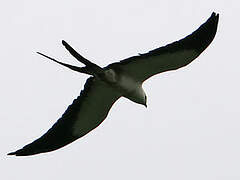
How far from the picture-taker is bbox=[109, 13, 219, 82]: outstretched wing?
10.7 meters

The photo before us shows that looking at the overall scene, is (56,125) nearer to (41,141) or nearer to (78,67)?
(41,141)

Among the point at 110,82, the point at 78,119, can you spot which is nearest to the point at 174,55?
the point at 110,82

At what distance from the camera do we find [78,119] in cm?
1242

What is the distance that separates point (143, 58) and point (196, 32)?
3.14 feet

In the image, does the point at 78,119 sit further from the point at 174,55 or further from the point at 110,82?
the point at 174,55

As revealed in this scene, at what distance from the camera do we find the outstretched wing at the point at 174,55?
10695 millimetres

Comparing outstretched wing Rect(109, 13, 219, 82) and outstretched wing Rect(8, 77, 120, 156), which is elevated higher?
outstretched wing Rect(109, 13, 219, 82)

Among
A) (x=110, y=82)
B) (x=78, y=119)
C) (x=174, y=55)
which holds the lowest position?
(x=78, y=119)

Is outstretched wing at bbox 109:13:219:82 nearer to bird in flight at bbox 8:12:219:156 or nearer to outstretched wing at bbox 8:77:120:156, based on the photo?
bird in flight at bbox 8:12:219:156

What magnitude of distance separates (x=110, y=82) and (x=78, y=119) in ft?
4.80

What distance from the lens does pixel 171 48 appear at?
10.7 m

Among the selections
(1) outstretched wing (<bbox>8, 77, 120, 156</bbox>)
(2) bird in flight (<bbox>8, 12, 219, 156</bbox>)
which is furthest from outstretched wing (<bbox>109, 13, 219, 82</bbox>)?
(1) outstretched wing (<bbox>8, 77, 120, 156</bbox>)

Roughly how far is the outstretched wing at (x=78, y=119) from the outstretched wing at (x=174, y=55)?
0.82 meters

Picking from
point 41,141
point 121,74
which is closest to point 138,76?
point 121,74
